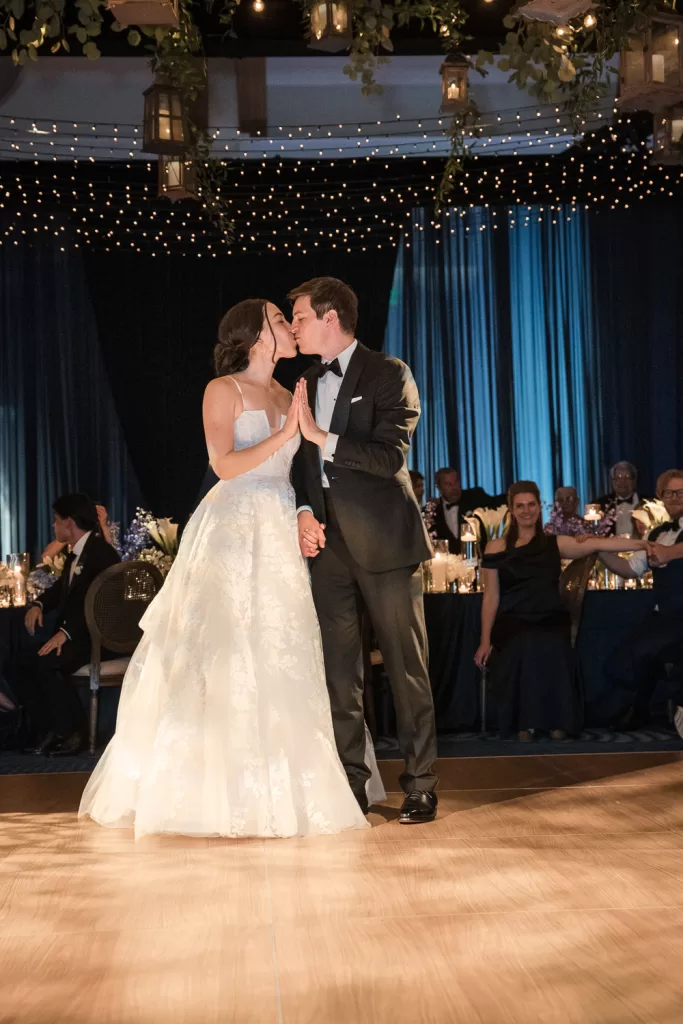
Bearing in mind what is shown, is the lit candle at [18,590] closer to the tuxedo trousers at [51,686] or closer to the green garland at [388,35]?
the tuxedo trousers at [51,686]

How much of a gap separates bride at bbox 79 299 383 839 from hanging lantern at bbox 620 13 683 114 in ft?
6.70

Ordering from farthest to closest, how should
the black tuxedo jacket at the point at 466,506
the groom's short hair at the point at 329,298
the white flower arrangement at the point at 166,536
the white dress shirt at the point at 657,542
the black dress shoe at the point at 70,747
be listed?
1. the black tuxedo jacket at the point at 466,506
2. the white flower arrangement at the point at 166,536
3. the white dress shirt at the point at 657,542
4. the black dress shoe at the point at 70,747
5. the groom's short hair at the point at 329,298

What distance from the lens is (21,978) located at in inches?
93.4

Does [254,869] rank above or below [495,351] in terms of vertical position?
below

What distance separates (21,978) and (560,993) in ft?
3.44

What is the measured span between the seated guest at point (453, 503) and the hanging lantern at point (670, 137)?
3.58m

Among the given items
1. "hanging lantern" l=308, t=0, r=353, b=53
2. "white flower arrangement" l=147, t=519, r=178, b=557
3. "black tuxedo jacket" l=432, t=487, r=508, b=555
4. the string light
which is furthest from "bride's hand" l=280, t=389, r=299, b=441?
the string light

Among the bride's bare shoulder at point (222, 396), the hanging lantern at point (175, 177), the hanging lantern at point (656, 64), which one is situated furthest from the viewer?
the hanging lantern at point (175, 177)

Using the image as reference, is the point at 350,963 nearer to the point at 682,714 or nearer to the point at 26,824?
the point at 26,824

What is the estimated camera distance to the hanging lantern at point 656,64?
15.9 ft

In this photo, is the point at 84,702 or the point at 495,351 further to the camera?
the point at 495,351

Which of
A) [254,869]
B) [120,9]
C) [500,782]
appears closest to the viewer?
[254,869]

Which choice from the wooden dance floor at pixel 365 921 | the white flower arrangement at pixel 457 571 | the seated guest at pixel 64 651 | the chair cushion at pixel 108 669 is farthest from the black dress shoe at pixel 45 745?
the white flower arrangement at pixel 457 571

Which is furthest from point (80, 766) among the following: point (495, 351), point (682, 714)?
point (495, 351)
